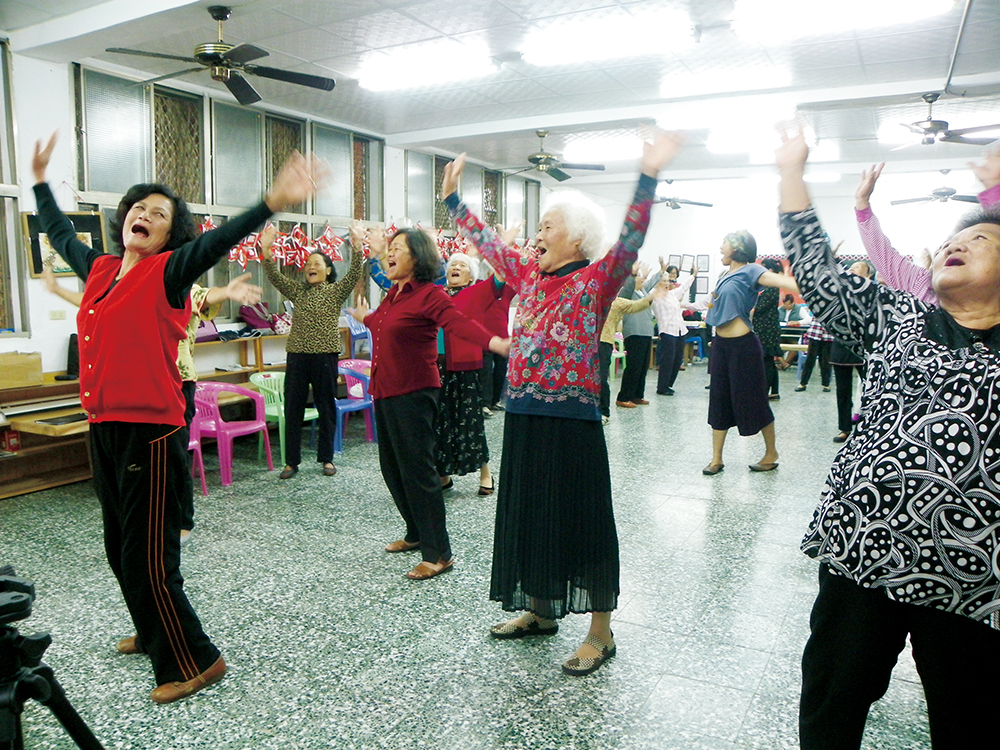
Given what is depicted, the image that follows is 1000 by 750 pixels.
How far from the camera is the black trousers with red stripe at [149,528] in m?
2.03

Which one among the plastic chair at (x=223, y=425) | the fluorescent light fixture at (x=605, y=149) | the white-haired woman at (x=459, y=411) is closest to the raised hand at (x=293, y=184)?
the white-haired woman at (x=459, y=411)

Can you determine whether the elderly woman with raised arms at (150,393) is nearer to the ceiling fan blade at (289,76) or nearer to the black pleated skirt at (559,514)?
the black pleated skirt at (559,514)

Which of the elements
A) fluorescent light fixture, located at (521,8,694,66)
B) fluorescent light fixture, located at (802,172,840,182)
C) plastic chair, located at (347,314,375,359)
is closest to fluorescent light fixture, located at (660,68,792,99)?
fluorescent light fixture, located at (521,8,694,66)

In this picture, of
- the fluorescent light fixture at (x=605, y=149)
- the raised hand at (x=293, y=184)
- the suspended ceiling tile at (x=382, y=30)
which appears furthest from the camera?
the fluorescent light fixture at (x=605, y=149)

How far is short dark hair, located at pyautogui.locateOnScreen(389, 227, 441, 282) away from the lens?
2.99 meters

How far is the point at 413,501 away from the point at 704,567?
1.36 m

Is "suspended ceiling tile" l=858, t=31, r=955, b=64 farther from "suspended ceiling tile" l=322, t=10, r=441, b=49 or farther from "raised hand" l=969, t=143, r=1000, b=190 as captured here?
"raised hand" l=969, t=143, r=1000, b=190

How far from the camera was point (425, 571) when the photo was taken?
3049mm

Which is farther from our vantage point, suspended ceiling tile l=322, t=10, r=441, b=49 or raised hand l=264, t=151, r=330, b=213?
suspended ceiling tile l=322, t=10, r=441, b=49

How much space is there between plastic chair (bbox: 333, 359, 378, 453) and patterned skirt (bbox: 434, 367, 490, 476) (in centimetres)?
153

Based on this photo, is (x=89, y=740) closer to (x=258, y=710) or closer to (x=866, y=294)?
(x=258, y=710)

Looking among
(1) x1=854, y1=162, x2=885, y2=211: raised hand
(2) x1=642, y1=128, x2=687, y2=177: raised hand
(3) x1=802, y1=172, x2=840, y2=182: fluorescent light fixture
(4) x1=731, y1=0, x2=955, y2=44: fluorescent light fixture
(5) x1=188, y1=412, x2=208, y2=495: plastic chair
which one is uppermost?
(3) x1=802, y1=172, x2=840, y2=182: fluorescent light fixture

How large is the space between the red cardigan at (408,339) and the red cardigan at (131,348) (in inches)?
42.0

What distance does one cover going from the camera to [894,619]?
135cm
